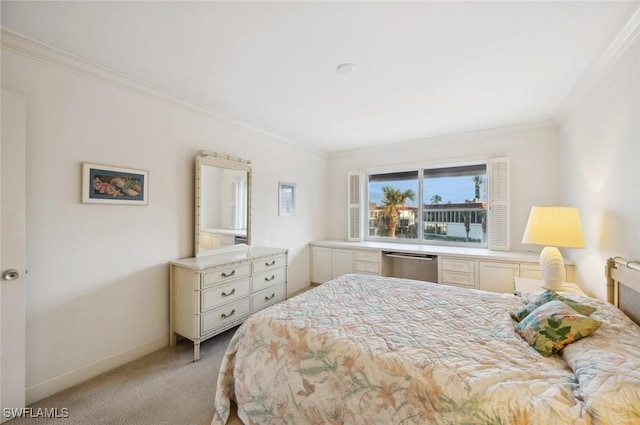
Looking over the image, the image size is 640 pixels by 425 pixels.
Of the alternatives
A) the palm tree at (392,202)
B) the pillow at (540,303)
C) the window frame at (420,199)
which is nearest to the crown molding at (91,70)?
the window frame at (420,199)

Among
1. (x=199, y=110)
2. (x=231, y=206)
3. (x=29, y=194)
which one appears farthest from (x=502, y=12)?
(x=29, y=194)

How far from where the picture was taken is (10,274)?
1.65m

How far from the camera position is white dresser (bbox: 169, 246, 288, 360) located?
2.38 m

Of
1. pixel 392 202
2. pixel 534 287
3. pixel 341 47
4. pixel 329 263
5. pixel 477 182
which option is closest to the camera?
pixel 341 47

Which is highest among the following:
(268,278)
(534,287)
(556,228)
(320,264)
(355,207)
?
(355,207)

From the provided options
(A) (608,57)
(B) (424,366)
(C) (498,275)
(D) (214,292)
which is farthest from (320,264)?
(A) (608,57)

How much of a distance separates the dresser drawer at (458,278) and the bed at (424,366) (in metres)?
1.34

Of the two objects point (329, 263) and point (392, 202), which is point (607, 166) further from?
point (329, 263)

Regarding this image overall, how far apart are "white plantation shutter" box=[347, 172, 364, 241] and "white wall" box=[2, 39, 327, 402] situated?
96.3 inches

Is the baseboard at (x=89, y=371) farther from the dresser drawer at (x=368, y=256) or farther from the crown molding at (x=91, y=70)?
the dresser drawer at (x=368, y=256)

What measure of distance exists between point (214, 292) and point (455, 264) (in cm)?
289

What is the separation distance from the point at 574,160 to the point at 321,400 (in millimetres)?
3307

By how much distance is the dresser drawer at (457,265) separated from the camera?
10.9 feet

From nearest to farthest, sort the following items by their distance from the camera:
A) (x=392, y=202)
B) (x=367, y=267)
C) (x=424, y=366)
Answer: (x=424, y=366), (x=367, y=267), (x=392, y=202)
